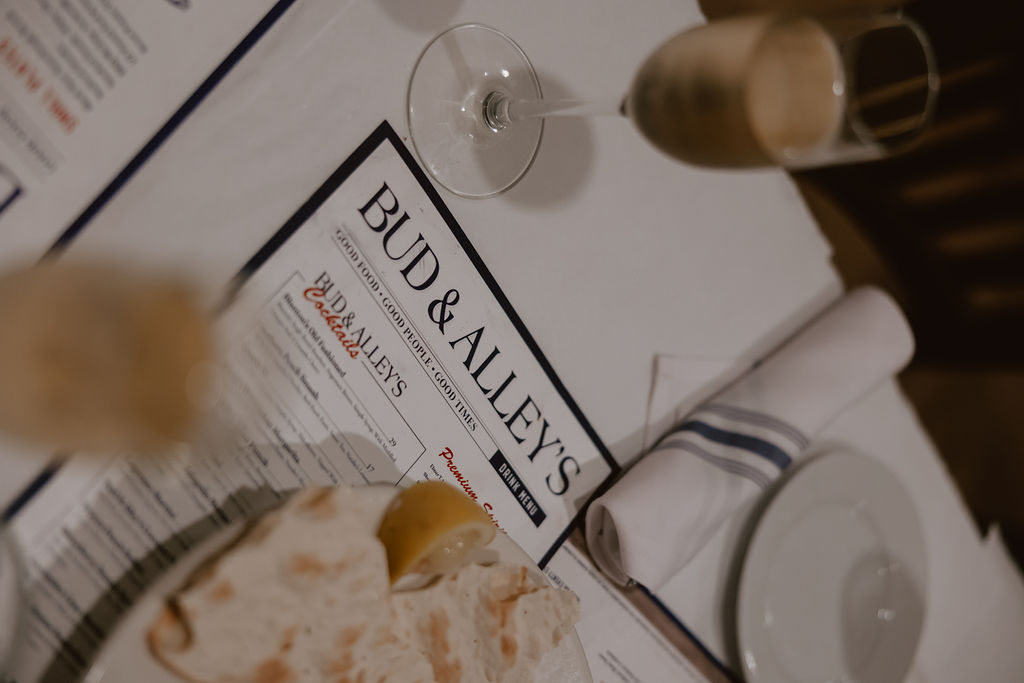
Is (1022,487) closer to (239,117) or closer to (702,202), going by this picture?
(702,202)

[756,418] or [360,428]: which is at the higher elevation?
[360,428]

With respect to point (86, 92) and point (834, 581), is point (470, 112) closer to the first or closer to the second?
point (86, 92)

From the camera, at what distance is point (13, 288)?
35 centimetres

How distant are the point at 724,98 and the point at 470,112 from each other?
0.71 ft

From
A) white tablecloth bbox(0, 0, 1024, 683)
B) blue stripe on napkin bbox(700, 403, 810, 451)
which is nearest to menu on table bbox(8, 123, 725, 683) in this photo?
white tablecloth bbox(0, 0, 1024, 683)

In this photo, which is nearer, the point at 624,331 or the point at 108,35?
the point at 108,35

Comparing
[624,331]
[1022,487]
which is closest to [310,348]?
[624,331]

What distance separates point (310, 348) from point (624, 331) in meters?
0.29

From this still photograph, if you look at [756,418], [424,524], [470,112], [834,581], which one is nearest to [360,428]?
[424,524]

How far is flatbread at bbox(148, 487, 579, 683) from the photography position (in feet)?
1.24

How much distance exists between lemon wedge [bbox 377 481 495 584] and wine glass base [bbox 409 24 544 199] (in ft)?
0.78

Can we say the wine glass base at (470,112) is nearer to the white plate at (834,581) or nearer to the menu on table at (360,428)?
the menu on table at (360,428)

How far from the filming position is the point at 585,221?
24.8 inches

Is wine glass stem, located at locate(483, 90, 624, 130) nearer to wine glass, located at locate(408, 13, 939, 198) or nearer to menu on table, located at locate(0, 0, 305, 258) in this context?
wine glass, located at locate(408, 13, 939, 198)
